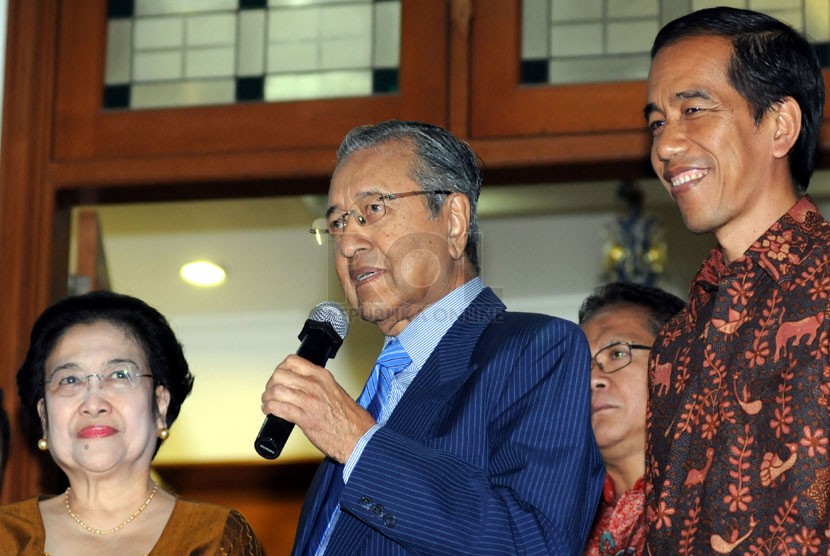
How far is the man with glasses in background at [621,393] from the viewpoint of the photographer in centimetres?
309

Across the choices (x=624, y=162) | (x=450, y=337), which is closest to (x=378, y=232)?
(x=450, y=337)

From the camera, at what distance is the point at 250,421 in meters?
7.05

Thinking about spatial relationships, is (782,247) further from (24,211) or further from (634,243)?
(634,243)

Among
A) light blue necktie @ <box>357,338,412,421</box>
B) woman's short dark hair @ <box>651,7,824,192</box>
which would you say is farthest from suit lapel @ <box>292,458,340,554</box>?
woman's short dark hair @ <box>651,7,824,192</box>

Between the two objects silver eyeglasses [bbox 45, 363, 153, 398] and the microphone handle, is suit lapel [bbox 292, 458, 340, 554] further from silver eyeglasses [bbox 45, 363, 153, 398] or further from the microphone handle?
silver eyeglasses [bbox 45, 363, 153, 398]

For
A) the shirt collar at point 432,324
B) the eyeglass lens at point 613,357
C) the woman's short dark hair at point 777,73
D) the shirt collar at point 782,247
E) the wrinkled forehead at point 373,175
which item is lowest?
the eyeglass lens at point 613,357

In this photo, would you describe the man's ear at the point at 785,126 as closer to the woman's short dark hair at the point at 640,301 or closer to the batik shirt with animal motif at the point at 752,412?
the batik shirt with animal motif at the point at 752,412

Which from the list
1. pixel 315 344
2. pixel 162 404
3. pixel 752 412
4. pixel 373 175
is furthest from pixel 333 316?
pixel 752 412

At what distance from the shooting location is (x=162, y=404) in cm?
298

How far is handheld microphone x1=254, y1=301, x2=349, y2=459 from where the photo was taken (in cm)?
214

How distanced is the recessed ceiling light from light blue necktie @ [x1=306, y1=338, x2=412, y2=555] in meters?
3.78

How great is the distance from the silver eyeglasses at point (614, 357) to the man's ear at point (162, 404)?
95 cm

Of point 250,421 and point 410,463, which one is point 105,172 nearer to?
point 410,463

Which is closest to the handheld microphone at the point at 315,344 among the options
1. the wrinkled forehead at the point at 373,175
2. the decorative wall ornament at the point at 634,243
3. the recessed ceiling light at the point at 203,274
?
the wrinkled forehead at the point at 373,175
